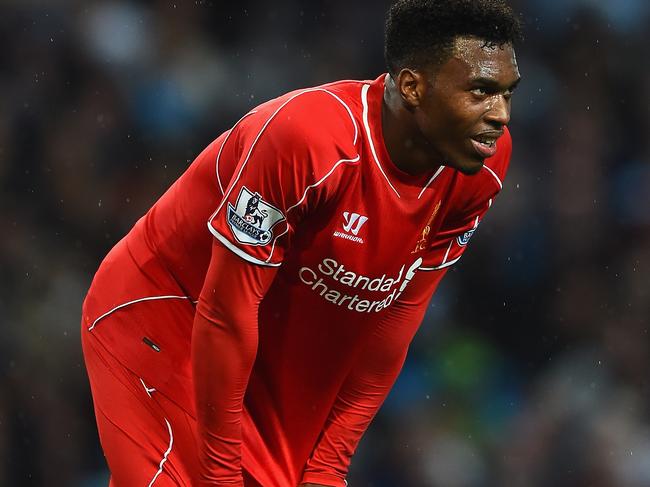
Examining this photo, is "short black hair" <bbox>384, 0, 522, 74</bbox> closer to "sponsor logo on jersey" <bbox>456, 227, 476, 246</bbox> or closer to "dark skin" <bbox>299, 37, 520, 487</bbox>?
"dark skin" <bbox>299, 37, 520, 487</bbox>

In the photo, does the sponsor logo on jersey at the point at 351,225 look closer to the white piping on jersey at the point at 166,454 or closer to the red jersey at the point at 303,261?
the red jersey at the point at 303,261

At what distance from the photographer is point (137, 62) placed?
5.23 m

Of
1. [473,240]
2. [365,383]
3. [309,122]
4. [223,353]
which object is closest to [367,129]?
[309,122]

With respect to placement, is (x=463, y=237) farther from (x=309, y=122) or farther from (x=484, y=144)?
(x=309, y=122)

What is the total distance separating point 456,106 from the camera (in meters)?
2.41

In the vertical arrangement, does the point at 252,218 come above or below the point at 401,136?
below

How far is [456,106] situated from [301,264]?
0.50 m

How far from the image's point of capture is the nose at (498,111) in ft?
7.94

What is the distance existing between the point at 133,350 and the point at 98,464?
238 centimetres

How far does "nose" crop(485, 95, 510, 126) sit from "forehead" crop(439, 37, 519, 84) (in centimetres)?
4

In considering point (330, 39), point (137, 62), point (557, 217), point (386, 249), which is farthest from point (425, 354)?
point (386, 249)

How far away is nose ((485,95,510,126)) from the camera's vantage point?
2.42m

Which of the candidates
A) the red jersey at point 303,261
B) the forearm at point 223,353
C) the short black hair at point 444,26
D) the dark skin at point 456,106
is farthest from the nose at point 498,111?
the forearm at point 223,353

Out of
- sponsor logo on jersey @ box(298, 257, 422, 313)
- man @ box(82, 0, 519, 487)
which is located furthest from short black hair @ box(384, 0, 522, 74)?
sponsor logo on jersey @ box(298, 257, 422, 313)
